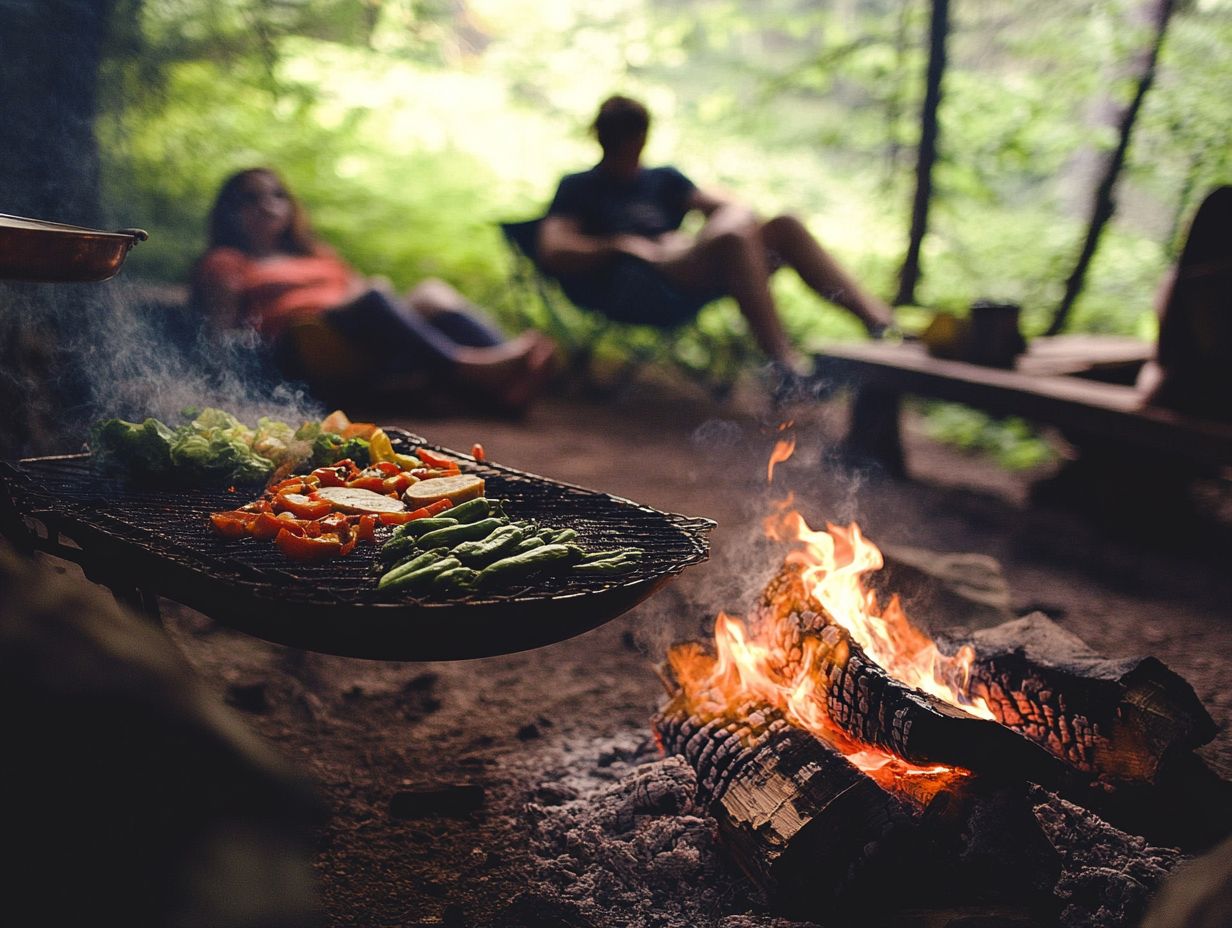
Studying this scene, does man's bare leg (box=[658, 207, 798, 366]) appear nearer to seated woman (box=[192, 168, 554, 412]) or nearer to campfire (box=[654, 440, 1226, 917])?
seated woman (box=[192, 168, 554, 412])

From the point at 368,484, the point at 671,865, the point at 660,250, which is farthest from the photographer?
the point at 660,250

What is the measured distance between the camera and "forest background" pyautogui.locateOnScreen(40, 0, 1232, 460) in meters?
7.11

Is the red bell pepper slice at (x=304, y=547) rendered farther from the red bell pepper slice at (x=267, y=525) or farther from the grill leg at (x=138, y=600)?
the grill leg at (x=138, y=600)

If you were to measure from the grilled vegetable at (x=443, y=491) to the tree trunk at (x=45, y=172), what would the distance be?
2230 millimetres

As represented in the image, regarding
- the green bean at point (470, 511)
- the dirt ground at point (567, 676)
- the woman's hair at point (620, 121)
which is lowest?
the dirt ground at point (567, 676)

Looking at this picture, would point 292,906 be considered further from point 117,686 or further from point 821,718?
point 821,718

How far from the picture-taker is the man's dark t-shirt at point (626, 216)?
7.22 m

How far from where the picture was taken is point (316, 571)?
85.5 inches

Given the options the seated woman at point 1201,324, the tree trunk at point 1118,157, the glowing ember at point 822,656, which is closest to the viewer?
the glowing ember at point 822,656

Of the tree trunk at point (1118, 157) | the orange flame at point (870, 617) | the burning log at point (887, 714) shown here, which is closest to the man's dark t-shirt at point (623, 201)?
the tree trunk at point (1118, 157)

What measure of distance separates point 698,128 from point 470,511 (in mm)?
9763

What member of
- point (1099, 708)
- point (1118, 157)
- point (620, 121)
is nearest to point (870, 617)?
point (1099, 708)

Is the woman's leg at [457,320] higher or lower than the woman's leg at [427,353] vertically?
higher

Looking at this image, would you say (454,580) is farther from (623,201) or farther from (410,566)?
(623,201)
